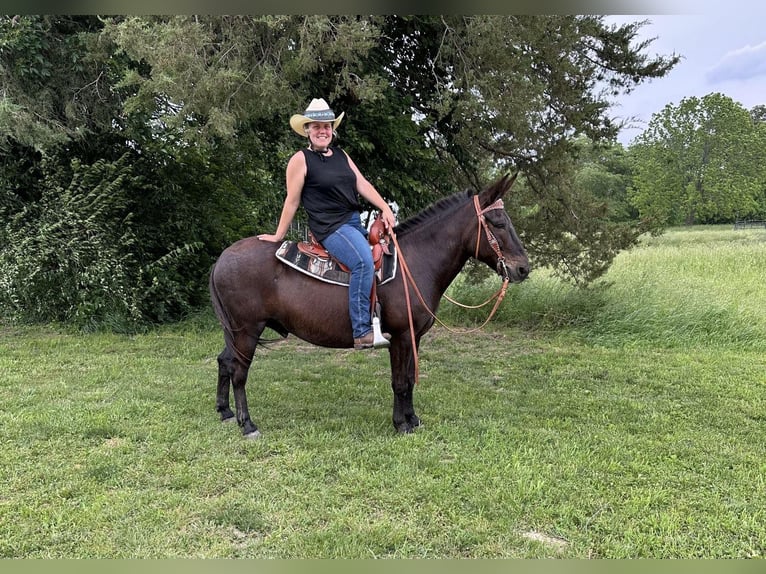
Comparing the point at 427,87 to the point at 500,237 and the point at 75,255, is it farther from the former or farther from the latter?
the point at 75,255

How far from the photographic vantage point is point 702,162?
35594mm

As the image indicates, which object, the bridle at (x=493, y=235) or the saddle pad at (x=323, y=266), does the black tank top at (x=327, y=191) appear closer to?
the saddle pad at (x=323, y=266)

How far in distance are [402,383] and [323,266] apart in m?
1.15

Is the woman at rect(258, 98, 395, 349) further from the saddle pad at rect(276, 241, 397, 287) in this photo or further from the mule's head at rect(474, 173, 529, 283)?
the mule's head at rect(474, 173, 529, 283)

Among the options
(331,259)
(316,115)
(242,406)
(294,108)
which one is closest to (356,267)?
(331,259)

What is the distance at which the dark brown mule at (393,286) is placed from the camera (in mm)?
4051

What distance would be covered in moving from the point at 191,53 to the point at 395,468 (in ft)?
14.4

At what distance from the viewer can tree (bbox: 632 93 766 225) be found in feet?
110

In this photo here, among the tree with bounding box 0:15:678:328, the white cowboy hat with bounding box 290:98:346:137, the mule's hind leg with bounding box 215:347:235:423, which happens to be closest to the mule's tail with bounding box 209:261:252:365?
the mule's hind leg with bounding box 215:347:235:423

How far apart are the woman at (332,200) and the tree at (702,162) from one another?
33.1m

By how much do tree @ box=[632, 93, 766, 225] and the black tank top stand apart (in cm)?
3306

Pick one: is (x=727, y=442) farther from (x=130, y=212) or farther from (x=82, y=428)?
(x=130, y=212)

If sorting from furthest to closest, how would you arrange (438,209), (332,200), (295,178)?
(438,209)
(332,200)
(295,178)

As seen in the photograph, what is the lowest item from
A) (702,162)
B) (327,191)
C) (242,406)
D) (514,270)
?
(242,406)
